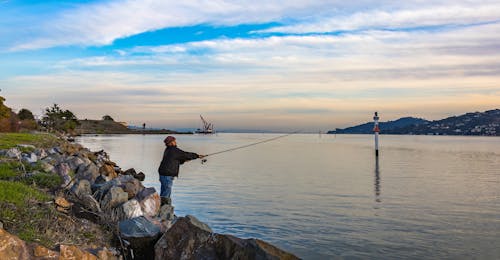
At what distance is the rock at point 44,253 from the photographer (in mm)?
6744

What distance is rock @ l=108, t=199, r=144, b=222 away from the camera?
10689 millimetres

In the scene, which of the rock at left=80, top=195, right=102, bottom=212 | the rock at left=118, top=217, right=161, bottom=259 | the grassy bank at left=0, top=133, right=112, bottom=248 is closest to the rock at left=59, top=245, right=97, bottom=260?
the grassy bank at left=0, top=133, right=112, bottom=248

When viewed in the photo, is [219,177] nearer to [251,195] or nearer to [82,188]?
[251,195]

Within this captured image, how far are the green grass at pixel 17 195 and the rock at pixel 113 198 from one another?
5.05ft

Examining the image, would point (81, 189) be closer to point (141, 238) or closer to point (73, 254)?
point (141, 238)

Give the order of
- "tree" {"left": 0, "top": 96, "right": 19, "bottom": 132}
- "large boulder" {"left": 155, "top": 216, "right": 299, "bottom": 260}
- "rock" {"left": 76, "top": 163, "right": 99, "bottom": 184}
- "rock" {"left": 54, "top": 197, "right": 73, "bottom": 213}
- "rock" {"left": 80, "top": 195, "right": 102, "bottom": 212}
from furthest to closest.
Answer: "tree" {"left": 0, "top": 96, "right": 19, "bottom": 132}
"rock" {"left": 76, "top": 163, "right": 99, "bottom": 184}
"rock" {"left": 80, "top": 195, "right": 102, "bottom": 212}
"rock" {"left": 54, "top": 197, "right": 73, "bottom": 213}
"large boulder" {"left": 155, "top": 216, "right": 299, "bottom": 260}

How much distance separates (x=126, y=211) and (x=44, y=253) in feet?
13.6

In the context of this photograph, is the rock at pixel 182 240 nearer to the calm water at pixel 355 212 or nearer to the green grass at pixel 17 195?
the green grass at pixel 17 195

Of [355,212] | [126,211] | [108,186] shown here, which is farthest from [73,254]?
[355,212]

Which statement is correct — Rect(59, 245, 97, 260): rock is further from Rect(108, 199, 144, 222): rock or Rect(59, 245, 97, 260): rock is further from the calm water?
the calm water

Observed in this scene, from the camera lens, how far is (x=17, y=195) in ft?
30.1

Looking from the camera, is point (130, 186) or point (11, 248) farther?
point (130, 186)

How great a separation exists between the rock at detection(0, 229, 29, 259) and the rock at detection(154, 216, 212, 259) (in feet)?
8.32

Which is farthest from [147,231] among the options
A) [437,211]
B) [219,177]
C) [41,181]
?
[219,177]
